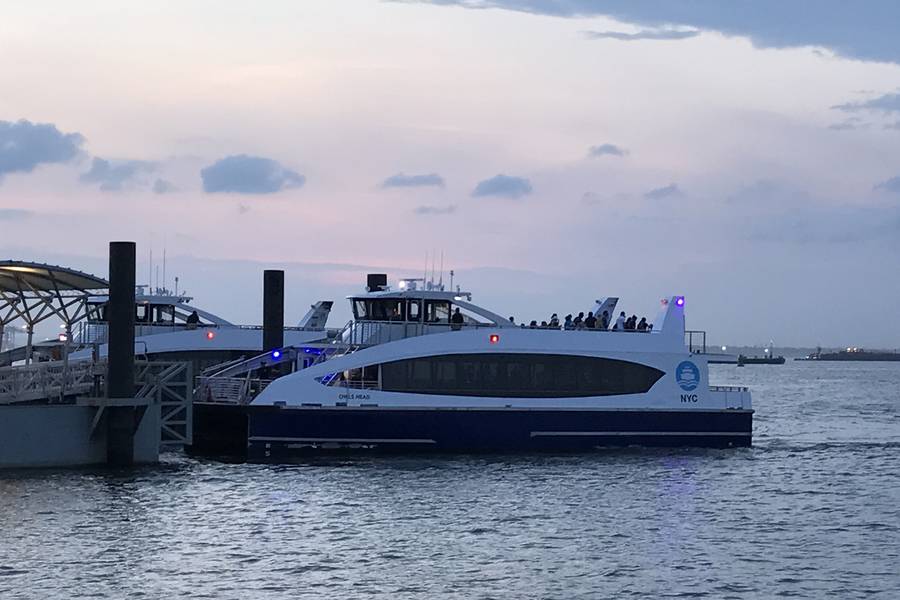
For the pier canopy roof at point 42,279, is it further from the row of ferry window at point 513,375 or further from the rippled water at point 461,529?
the row of ferry window at point 513,375

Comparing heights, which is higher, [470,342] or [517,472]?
[470,342]

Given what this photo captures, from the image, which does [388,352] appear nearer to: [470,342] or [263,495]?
[470,342]

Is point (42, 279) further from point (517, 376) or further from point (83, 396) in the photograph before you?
Result: point (517, 376)

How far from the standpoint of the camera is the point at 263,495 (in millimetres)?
29562

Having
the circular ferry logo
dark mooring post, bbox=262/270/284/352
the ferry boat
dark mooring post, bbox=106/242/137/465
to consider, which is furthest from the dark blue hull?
dark mooring post, bbox=262/270/284/352

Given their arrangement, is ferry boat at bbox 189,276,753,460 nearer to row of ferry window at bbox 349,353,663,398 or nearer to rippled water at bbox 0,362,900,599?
row of ferry window at bbox 349,353,663,398

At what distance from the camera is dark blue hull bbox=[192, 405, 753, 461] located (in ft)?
Result: 113

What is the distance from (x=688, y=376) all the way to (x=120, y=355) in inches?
584

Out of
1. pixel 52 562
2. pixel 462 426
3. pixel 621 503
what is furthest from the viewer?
pixel 462 426

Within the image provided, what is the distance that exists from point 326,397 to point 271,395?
4.27ft

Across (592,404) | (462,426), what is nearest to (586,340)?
(592,404)

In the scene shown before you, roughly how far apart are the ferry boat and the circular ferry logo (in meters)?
0.03

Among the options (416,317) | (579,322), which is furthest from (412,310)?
(579,322)

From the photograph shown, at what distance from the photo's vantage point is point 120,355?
31266mm
